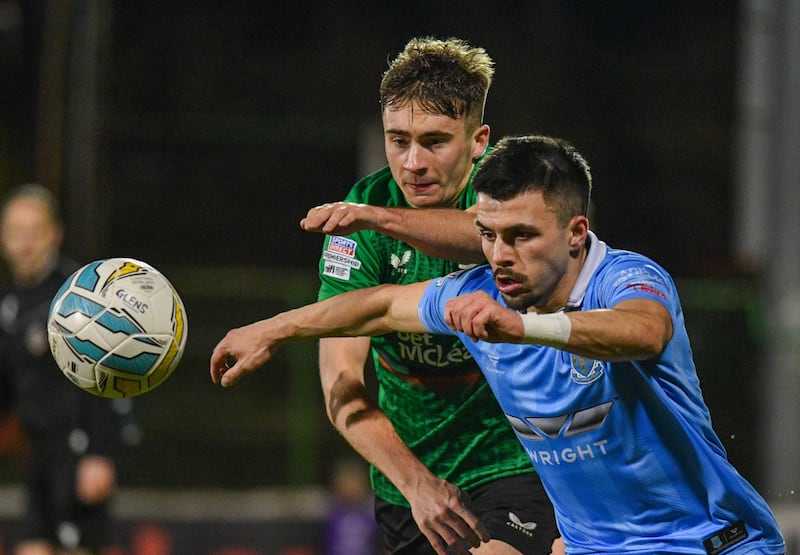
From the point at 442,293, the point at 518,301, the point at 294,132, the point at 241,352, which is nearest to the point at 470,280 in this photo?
the point at 442,293

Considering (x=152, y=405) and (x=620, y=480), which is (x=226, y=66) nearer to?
(x=152, y=405)

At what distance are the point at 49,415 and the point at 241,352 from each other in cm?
427

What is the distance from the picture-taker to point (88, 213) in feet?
34.5

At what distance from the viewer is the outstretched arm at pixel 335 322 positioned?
13.7ft

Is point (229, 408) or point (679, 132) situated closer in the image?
point (229, 408)

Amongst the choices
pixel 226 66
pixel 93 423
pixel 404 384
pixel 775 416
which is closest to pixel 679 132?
pixel 226 66

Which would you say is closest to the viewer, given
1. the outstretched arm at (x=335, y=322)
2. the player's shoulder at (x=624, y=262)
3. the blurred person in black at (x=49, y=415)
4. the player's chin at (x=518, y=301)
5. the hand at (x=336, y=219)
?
the player's shoulder at (x=624, y=262)

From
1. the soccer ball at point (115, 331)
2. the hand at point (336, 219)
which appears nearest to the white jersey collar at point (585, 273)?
the hand at point (336, 219)

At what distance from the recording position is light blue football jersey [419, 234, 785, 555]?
3.77 metres

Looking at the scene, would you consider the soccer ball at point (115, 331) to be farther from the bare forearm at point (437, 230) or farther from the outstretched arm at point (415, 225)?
the bare forearm at point (437, 230)

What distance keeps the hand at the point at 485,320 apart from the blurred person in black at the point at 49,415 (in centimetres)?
506

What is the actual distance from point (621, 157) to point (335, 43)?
3945 millimetres

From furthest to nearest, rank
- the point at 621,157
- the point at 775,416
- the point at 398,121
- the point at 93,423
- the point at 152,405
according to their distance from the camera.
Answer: the point at 621,157
the point at 152,405
the point at 775,416
the point at 93,423
the point at 398,121

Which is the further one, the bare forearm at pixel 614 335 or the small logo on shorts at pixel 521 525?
the small logo on shorts at pixel 521 525
